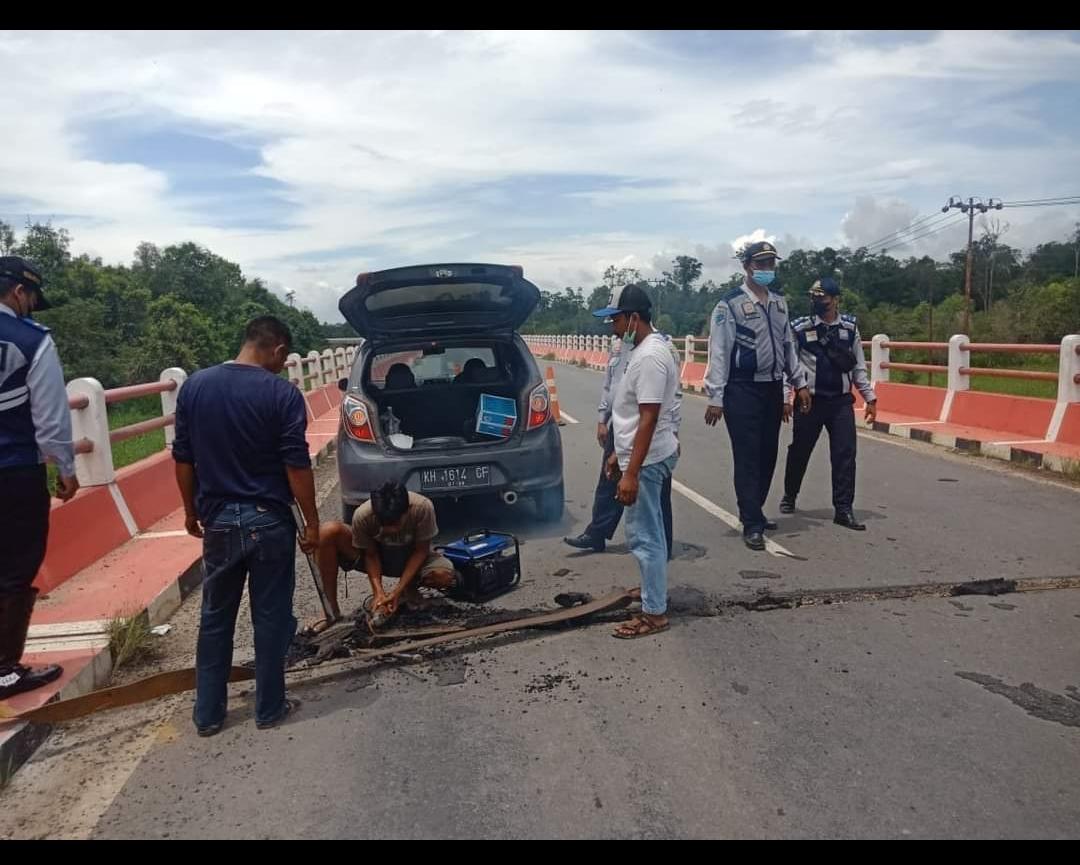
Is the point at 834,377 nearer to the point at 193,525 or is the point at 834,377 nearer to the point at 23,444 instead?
the point at 193,525

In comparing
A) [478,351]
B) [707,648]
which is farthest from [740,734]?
[478,351]

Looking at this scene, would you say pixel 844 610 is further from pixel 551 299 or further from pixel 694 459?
pixel 551 299

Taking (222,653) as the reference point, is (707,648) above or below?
below

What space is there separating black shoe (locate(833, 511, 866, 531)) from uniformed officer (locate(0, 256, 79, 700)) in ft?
17.1

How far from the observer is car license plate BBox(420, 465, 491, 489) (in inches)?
254

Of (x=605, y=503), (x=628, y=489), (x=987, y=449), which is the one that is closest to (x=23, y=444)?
(x=628, y=489)

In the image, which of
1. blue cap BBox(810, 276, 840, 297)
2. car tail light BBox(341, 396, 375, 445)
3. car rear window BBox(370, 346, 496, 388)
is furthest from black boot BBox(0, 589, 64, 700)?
blue cap BBox(810, 276, 840, 297)

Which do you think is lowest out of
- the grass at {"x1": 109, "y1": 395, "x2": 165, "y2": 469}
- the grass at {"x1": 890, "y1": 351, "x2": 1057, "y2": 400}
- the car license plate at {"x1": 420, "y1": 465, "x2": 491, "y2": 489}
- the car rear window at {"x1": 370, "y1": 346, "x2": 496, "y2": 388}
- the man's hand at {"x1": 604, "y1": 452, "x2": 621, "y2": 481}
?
the grass at {"x1": 890, "y1": 351, "x2": 1057, "y2": 400}

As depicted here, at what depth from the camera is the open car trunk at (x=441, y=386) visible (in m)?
7.18

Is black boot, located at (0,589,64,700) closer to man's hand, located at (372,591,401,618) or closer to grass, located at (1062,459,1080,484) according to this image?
man's hand, located at (372,591,401,618)

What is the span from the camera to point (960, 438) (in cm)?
1030
